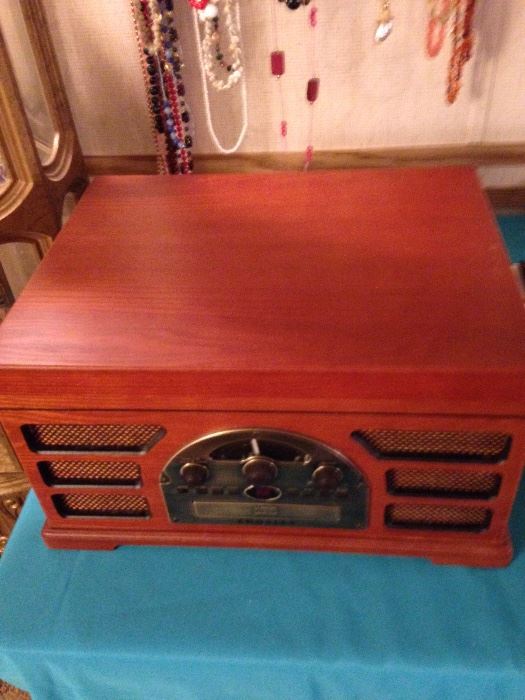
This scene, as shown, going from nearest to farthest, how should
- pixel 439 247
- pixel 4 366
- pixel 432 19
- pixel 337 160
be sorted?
1. pixel 4 366
2. pixel 439 247
3. pixel 432 19
4. pixel 337 160

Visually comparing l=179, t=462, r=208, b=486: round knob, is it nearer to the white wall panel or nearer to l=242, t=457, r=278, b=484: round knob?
Result: l=242, t=457, r=278, b=484: round knob

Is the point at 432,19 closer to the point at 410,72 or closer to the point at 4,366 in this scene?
the point at 410,72

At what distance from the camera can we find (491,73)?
82 cm

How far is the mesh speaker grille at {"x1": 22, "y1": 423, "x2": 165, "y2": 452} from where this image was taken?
1.84 ft

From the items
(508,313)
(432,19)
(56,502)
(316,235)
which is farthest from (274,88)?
(56,502)

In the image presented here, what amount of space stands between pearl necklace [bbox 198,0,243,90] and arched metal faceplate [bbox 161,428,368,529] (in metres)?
0.48

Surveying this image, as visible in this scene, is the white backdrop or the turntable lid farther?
the white backdrop

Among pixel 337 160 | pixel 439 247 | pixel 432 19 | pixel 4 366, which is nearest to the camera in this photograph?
pixel 4 366

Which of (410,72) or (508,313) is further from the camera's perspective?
(410,72)

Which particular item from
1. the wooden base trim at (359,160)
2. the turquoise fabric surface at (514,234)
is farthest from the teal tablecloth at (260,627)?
the wooden base trim at (359,160)

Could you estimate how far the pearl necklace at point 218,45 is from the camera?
738 mm

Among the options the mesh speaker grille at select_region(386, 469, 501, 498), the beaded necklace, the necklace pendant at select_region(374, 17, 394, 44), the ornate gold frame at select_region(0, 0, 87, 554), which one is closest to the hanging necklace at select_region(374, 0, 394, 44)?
the necklace pendant at select_region(374, 17, 394, 44)

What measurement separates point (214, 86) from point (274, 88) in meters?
0.09

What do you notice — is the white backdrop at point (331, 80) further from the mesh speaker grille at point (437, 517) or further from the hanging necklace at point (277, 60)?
the mesh speaker grille at point (437, 517)
